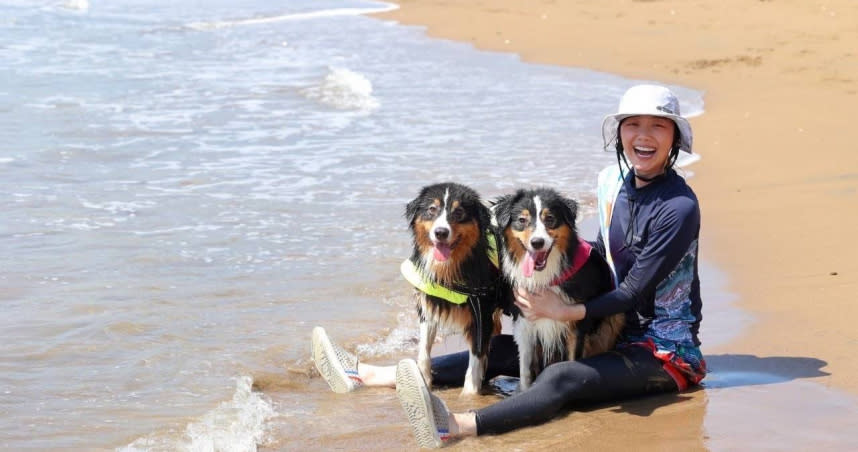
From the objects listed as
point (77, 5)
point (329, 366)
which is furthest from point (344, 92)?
point (77, 5)

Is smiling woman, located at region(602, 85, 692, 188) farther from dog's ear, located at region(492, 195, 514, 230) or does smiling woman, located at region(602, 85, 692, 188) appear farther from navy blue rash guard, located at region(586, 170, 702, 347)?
dog's ear, located at region(492, 195, 514, 230)

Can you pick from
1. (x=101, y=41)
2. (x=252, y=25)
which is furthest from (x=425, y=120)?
(x=252, y=25)

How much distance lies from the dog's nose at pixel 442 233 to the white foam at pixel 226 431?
105 cm

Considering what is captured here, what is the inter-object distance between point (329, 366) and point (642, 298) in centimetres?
147

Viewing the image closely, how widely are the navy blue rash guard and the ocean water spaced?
4.78 ft

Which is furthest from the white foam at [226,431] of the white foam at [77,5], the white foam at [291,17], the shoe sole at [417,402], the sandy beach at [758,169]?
the white foam at [77,5]

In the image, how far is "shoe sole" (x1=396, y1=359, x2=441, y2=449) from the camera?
159 inches

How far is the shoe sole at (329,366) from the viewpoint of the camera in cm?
495

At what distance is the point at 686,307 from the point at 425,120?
774cm

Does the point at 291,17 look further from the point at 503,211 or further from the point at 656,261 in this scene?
the point at 656,261

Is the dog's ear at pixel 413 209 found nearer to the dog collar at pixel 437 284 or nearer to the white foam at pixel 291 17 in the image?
the dog collar at pixel 437 284

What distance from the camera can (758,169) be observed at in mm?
8711

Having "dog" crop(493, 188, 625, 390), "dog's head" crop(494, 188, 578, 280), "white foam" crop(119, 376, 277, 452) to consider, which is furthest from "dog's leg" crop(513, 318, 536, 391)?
"white foam" crop(119, 376, 277, 452)

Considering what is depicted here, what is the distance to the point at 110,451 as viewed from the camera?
4.30m
